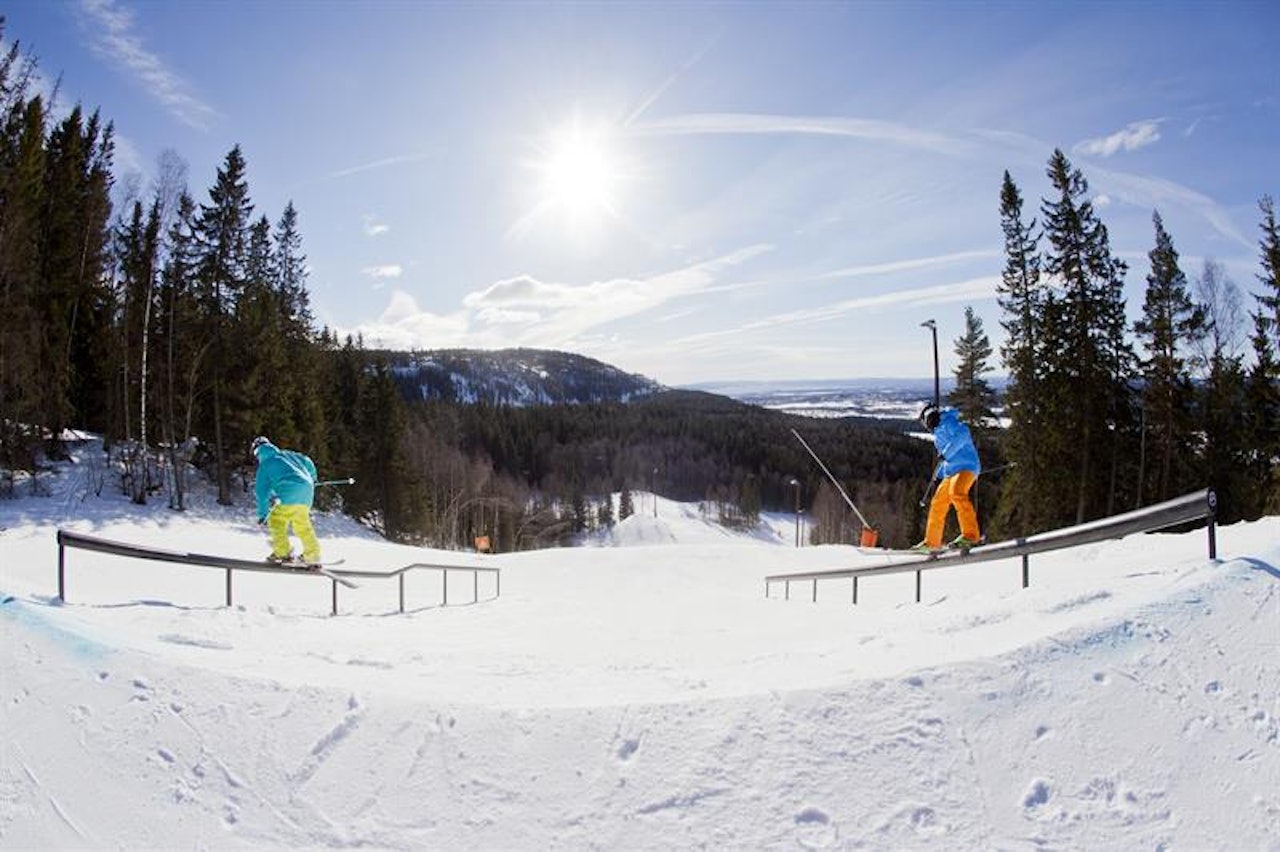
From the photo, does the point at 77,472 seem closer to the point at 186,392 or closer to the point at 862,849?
the point at 186,392

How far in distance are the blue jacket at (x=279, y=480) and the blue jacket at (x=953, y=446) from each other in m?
8.29

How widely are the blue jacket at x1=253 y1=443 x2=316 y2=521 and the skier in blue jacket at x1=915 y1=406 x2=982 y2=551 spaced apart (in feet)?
26.9

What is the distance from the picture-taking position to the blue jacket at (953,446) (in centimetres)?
780

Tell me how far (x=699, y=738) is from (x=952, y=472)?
608 cm

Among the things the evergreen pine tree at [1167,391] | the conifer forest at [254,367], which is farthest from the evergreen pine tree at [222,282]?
the evergreen pine tree at [1167,391]

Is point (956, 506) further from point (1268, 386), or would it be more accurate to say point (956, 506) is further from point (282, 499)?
point (1268, 386)

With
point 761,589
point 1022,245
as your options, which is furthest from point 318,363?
point 1022,245

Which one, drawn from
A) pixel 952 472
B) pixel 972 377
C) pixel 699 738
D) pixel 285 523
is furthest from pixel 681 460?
pixel 699 738

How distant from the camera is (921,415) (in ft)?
27.1

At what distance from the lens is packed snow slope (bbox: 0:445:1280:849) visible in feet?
8.80

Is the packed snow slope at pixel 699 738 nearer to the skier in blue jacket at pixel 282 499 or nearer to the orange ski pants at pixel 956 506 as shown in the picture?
the orange ski pants at pixel 956 506

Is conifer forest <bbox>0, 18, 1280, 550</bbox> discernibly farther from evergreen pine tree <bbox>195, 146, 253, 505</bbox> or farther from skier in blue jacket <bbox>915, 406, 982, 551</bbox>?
skier in blue jacket <bbox>915, 406, 982, 551</bbox>

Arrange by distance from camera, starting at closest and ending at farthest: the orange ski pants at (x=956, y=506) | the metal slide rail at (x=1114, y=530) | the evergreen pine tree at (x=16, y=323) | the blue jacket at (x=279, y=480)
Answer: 1. the metal slide rail at (x=1114, y=530)
2. the orange ski pants at (x=956, y=506)
3. the blue jacket at (x=279, y=480)
4. the evergreen pine tree at (x=16, y=323)

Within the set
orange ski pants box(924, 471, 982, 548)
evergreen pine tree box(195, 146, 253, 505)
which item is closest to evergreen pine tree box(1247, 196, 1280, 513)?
orange ski pants box(924, 471, 982, 548)
